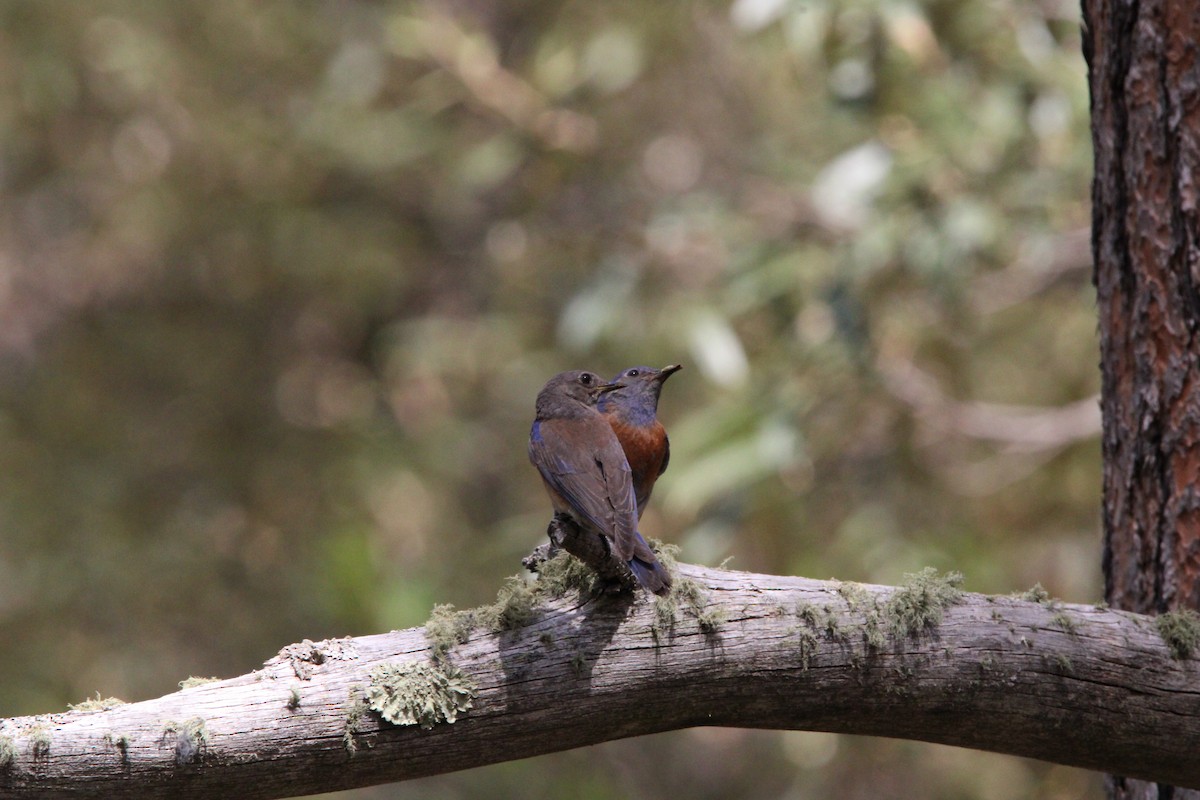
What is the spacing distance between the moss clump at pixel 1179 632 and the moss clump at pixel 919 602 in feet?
1.48

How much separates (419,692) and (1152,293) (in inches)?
80.5

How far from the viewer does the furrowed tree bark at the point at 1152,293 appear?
10.5 ft

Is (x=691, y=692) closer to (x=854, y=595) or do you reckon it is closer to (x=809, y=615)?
(x=809, y=615)

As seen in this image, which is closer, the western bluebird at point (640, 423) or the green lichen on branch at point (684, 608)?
the green lichen on branch at point (684, 608)

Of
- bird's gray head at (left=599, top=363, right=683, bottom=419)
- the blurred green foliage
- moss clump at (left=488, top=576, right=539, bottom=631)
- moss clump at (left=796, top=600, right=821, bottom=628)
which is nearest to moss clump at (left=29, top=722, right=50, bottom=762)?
moss clump at (left=488, top=576, right=539, bottom=631)

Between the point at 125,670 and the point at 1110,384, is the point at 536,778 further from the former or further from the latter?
the point at 1110,384

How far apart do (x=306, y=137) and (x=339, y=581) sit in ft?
14.7

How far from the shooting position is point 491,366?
9.26 meters

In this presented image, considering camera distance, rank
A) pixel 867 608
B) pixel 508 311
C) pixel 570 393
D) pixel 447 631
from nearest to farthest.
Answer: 1. pixel 447 631
2. pixel 867 608
3. pixel 570 393
4. pixel 508 311

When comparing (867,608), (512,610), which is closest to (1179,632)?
(867,608)

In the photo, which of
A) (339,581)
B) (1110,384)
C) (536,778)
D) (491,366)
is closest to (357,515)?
(491,366)

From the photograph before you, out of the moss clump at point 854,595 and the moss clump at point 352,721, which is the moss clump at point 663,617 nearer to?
the moss clump at point 854,595

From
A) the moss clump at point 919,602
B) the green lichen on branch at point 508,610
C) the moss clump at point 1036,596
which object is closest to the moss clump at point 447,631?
the green lichen on branch at point 508,610

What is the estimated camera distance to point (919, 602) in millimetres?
2744
